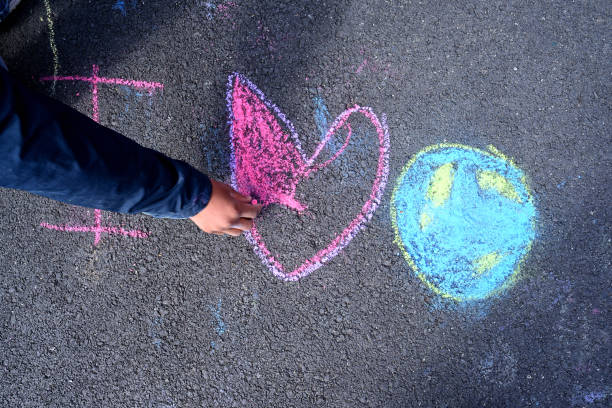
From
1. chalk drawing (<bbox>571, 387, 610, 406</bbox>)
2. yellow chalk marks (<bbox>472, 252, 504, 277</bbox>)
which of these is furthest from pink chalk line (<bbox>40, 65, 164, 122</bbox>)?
chalk drawing (<bbox>571, 387, 610, 406</bbox>)

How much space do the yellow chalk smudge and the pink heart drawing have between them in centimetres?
27

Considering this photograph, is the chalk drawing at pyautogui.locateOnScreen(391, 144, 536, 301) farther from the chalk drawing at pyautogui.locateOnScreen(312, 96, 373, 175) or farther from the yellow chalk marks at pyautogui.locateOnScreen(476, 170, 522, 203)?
the chalk drawing at pyautogui.locateOnScreen(312, 96, 373, 175)

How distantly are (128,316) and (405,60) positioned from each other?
89.5 inches

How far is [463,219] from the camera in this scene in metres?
2.13

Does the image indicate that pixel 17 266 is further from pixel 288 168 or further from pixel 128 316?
pixel 288 168

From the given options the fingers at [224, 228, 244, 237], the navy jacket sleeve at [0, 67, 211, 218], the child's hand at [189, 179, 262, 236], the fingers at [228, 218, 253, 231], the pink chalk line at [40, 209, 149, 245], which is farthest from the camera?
the pink chalk line at [40, 209, 149, 245]

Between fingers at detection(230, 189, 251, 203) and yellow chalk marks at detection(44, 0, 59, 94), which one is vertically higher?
yellow chalk marks at detection(44, 0, 59, 94)

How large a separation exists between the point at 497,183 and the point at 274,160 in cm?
130

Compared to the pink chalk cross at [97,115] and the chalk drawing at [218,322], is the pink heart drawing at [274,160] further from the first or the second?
the pink chalk cross at [97,115]

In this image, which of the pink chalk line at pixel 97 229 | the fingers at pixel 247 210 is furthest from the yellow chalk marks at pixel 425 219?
the pink chalk line at pixel 97 229

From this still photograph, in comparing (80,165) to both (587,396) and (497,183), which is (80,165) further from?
(587,396)

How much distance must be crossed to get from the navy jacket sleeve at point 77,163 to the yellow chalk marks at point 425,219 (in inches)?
51.3

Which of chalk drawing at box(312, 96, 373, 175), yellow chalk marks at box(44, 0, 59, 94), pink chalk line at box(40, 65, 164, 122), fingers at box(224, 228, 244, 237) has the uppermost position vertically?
yellow chalk marks at box(44, 0, 59, 94)

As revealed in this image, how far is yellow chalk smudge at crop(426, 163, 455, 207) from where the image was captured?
7.05 feet
